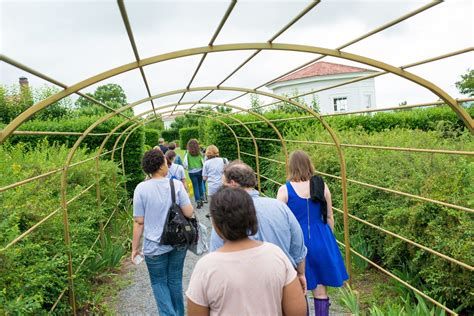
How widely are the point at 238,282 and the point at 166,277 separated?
2.05 metres

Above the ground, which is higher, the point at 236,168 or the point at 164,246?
the point at 236,168

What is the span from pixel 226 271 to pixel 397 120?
1197cm

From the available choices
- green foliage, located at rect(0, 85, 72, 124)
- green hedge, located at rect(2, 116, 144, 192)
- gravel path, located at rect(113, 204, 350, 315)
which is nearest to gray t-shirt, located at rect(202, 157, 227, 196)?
gravel path, located at rect(113, 204, 350, 315)

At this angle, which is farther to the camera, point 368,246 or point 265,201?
point 368,246

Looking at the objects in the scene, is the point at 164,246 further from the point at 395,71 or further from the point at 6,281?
the point at 395,71

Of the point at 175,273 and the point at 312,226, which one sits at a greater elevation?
the point at 312,226

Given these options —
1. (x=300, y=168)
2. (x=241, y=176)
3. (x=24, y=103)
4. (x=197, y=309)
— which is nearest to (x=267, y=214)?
(x=241, y=176)

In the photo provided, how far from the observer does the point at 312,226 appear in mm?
3459

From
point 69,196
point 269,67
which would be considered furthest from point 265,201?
point 69,196

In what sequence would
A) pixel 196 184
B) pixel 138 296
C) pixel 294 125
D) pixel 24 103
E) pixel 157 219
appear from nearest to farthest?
1. pixel 157 219
2. pixel 138 296
3. pixel 196 184
4. pixel 294 125
5. pixel 24 103

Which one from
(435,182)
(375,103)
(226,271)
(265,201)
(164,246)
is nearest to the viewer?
(226,271)

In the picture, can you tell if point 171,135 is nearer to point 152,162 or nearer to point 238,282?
point 152,162

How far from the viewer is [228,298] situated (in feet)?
5.90

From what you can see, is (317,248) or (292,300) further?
(317,248)
